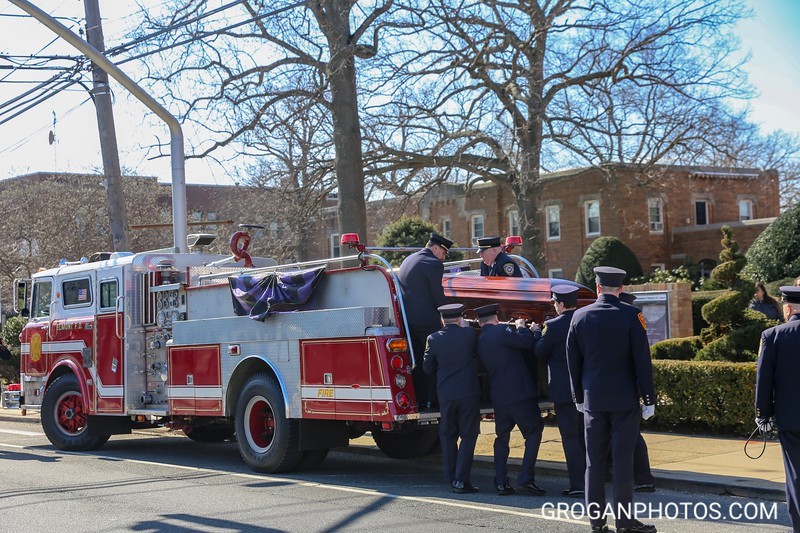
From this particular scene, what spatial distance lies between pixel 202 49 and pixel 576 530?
1402 cm

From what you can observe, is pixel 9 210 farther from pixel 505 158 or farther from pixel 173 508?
pixel 173 508

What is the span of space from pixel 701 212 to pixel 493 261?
34.1 metres

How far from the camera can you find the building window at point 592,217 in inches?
1610

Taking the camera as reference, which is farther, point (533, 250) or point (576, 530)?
point (533, 250)

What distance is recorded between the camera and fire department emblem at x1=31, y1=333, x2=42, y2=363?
14.1m

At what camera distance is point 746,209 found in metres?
43.8

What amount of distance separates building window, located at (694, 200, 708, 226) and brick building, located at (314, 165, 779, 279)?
4 cm

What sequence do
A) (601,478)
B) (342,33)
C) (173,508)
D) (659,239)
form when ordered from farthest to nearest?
(659,239)
(342,33)
(173,508)
(601,478)

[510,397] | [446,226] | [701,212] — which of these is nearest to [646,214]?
[701,212]

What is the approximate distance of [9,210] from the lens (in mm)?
34094

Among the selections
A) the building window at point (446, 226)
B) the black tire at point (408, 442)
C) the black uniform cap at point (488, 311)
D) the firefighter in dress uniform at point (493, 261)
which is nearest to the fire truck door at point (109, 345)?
the black tire at point (408, 442)

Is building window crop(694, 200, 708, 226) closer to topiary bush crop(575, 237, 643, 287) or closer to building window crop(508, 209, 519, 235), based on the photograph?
topiary bush crop(575, 237, 643, 287)

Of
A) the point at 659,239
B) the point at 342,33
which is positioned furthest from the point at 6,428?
the point at 659,239

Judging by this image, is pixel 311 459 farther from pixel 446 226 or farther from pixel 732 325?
pixel 446 226
